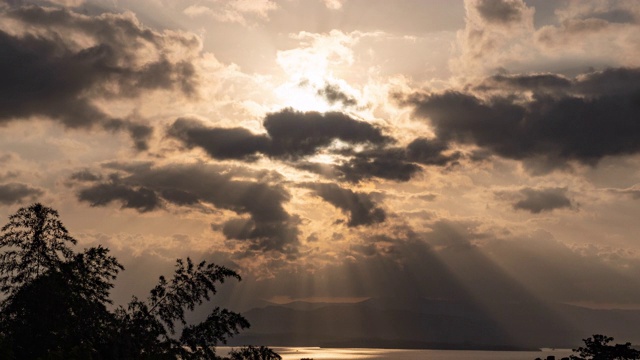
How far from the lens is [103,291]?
30.6 meters

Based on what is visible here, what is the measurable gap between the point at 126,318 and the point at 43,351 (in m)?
5.00

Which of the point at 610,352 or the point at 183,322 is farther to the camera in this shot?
the point at 610,352

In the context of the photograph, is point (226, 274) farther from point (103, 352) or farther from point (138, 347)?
point (103, 352)

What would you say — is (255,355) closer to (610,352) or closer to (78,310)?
(78,310)

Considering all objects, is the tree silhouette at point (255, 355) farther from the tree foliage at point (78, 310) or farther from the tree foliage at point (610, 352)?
the tree foliage at point (610, 352)

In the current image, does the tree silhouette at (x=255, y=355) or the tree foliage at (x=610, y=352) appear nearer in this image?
the tree silhouette at (x=255, y=355)

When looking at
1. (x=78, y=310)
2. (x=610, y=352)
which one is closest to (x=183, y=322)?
(x=78, y=310)

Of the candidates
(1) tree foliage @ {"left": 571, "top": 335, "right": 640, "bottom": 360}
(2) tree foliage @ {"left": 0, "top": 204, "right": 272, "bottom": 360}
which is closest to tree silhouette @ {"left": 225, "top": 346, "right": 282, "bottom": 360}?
(2) tree foliage @ {"left": 0, "top": 204, "right": 272, "bottom": 360}

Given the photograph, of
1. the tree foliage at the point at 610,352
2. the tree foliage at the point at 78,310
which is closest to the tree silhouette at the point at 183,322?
the tree foliage at the point at 78,310

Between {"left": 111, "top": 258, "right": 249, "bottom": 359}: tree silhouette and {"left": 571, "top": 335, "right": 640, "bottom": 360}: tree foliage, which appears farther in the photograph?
{"left": 571, "top": 335, "right": 640, "bottom": 360}: tree foliage

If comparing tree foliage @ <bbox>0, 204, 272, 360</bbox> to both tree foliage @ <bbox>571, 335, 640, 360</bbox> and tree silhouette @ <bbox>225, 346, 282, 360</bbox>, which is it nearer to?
tree silhouette @ <bbox>225, 346, 282, 360</bbox>

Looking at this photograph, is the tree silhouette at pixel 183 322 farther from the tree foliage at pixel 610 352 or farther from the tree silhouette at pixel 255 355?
the tree foliage at pixel 610 352

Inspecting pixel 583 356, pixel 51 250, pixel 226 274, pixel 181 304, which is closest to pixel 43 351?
pixel 51 250

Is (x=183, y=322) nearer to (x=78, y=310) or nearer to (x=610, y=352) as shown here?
(x=78, y=310)
